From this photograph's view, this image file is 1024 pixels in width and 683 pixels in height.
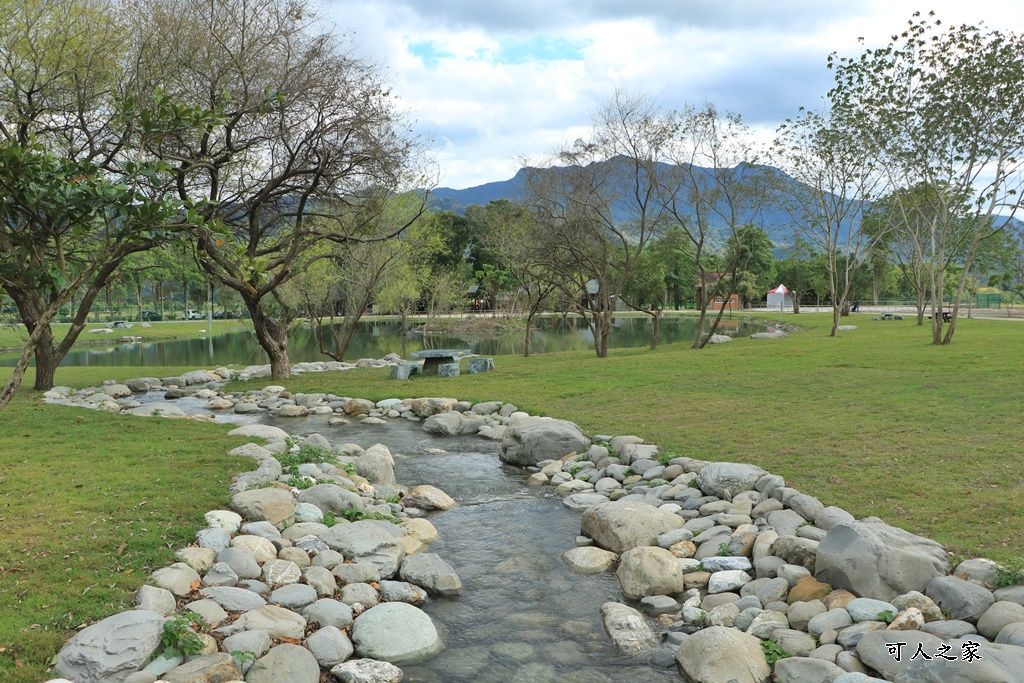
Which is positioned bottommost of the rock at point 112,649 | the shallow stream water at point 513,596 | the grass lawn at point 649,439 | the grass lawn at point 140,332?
the shallow stream water at point 513,596

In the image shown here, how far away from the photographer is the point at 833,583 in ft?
20.4

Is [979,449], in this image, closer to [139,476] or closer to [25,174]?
[139,476]

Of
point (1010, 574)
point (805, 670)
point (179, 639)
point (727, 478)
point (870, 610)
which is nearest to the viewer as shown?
point (179, 639)

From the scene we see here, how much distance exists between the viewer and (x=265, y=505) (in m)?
7.86

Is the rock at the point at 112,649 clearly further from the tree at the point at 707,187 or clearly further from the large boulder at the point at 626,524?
the tree at the point at 707,187

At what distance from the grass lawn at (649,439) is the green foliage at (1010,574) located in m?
0.39

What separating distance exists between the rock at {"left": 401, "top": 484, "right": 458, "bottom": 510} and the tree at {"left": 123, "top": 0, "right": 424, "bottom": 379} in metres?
8.37

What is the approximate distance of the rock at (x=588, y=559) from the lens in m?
7.45

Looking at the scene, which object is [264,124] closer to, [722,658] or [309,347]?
[722,658]

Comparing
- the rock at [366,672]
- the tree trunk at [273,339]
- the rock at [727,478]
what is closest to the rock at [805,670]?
the rock at [366,672]

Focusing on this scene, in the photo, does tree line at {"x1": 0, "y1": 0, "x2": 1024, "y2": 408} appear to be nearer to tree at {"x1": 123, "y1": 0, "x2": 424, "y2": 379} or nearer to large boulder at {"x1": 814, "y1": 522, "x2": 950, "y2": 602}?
tree at {"x1": 123, "y1": 0, "x2": 424, "y2": 379}

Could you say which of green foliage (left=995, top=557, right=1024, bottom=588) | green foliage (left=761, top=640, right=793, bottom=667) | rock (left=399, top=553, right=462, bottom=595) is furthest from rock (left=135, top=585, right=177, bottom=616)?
green foliage (left=995, top=557, right=1024, bottom=588)

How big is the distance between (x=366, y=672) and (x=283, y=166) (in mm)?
17964

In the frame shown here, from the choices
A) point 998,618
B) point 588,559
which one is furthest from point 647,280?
point 998,618
